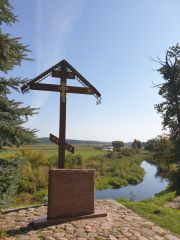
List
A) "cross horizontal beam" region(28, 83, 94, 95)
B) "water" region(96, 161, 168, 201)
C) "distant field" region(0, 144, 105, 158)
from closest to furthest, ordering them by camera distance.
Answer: "distant field" region(0, 144, 105, 158), "cross horizontal beam" region(28, 83, 94, 95), "water" region(96, 161, 168, 201)

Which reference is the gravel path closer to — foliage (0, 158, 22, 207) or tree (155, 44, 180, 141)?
foliage (0, 158, 22, 207)

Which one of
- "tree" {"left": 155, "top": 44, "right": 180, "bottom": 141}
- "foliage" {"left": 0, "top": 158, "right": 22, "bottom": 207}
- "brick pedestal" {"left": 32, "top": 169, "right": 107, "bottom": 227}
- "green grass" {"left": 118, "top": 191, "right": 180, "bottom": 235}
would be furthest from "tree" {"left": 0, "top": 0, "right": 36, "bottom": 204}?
"tree" {"left": 155, "top": 44, "right": 180, "bottom": 141}

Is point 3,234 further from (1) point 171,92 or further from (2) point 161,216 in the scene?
(1) point 171,92

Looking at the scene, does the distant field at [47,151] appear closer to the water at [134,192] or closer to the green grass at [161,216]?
the green grass at [161,216]

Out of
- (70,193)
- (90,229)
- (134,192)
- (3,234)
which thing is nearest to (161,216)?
(90,229)

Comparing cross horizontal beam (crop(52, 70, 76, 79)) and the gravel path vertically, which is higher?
cross horizontal beam (crop(52, 70, 76, 79))

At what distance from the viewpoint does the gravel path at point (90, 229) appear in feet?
24.2

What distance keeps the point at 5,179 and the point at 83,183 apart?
10.3 ft

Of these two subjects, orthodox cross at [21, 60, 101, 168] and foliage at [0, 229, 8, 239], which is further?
orthodox cross at [21, 60, 101, 168]

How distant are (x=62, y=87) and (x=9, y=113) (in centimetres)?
324

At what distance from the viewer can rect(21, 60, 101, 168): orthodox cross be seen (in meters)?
9.41

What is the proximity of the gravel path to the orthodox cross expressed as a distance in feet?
6.39

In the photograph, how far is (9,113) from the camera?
6.82m

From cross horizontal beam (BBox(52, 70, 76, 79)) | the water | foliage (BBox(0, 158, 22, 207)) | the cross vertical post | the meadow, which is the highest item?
cross horizontal beam (BBox(52, 70, 76, 79))
